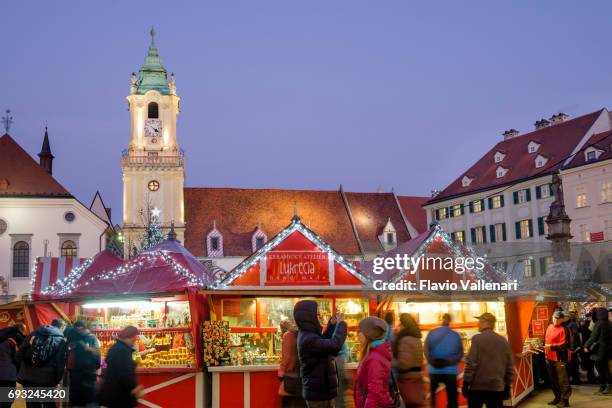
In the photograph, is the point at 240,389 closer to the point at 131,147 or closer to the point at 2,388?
the point at 2,388

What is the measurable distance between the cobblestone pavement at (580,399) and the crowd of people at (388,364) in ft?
15.7

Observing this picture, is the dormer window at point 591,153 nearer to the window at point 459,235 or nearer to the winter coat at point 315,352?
the window at point 459,235

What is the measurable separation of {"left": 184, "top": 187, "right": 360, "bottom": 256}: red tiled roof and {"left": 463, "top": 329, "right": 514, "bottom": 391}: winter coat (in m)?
46.5

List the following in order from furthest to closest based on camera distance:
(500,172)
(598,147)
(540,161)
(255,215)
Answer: (255,215), (500,172), (540,161), (598,147)

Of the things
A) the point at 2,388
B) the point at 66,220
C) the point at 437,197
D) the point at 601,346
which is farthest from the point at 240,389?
the point at 437,197

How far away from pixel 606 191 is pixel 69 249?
104 ft

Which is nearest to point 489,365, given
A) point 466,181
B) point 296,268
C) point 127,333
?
point 127,333

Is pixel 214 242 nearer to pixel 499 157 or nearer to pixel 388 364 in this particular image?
pixel 499 157

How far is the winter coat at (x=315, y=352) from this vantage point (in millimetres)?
7270

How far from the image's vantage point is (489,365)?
908cm

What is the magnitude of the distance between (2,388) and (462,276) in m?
9.04

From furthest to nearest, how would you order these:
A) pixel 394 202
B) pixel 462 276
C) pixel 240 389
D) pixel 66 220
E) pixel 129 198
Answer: pixel 394 202
pixel 129 198
pixel 66 220
pixel 462 276
pixel 240 389

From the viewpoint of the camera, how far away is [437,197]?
57.8 metres

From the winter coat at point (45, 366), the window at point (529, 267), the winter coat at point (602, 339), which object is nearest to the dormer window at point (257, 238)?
the window at point (529, 267)
